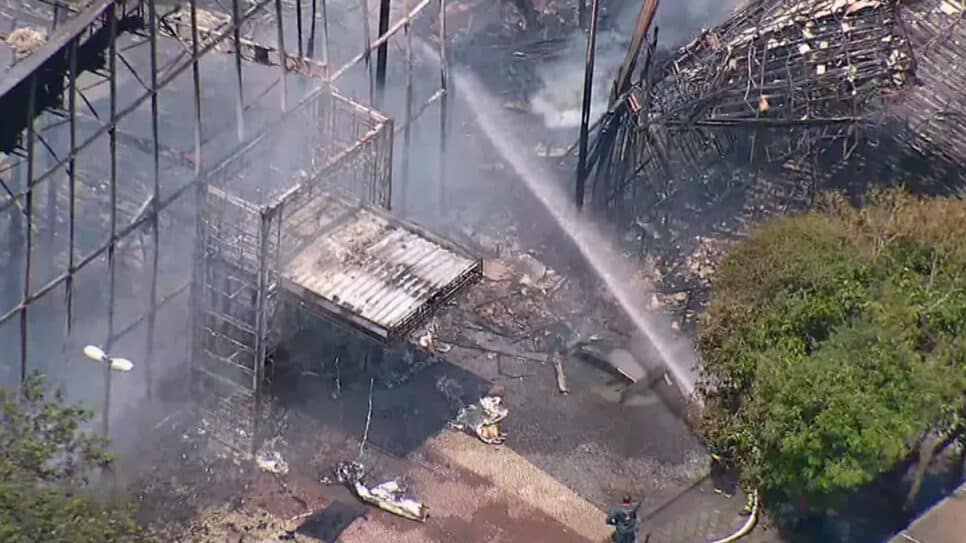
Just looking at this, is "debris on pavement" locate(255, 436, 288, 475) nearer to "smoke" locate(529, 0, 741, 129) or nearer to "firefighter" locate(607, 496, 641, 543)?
"firefighter" locate(607, 496, 641, 543)

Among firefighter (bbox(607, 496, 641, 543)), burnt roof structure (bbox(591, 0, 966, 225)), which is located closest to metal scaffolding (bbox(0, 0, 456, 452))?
burnt roof structure (bbox(591, 0, 966, 225))

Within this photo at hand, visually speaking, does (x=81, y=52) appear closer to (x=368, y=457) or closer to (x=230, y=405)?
(x=230, y=405)

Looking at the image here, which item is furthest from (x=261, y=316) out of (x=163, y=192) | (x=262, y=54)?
(x=262, y=54)

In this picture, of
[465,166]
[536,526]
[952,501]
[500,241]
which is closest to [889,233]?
[952,501]

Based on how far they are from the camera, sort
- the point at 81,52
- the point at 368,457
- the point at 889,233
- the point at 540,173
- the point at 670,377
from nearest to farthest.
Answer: the point at 81,52, the point at 889,233, the point at 368,457, the point at 670,377, the point at 540,173

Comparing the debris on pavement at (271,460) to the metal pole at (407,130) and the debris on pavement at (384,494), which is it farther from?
the metal pole at (407,130)

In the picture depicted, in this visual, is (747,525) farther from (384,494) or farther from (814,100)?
(814,100)
